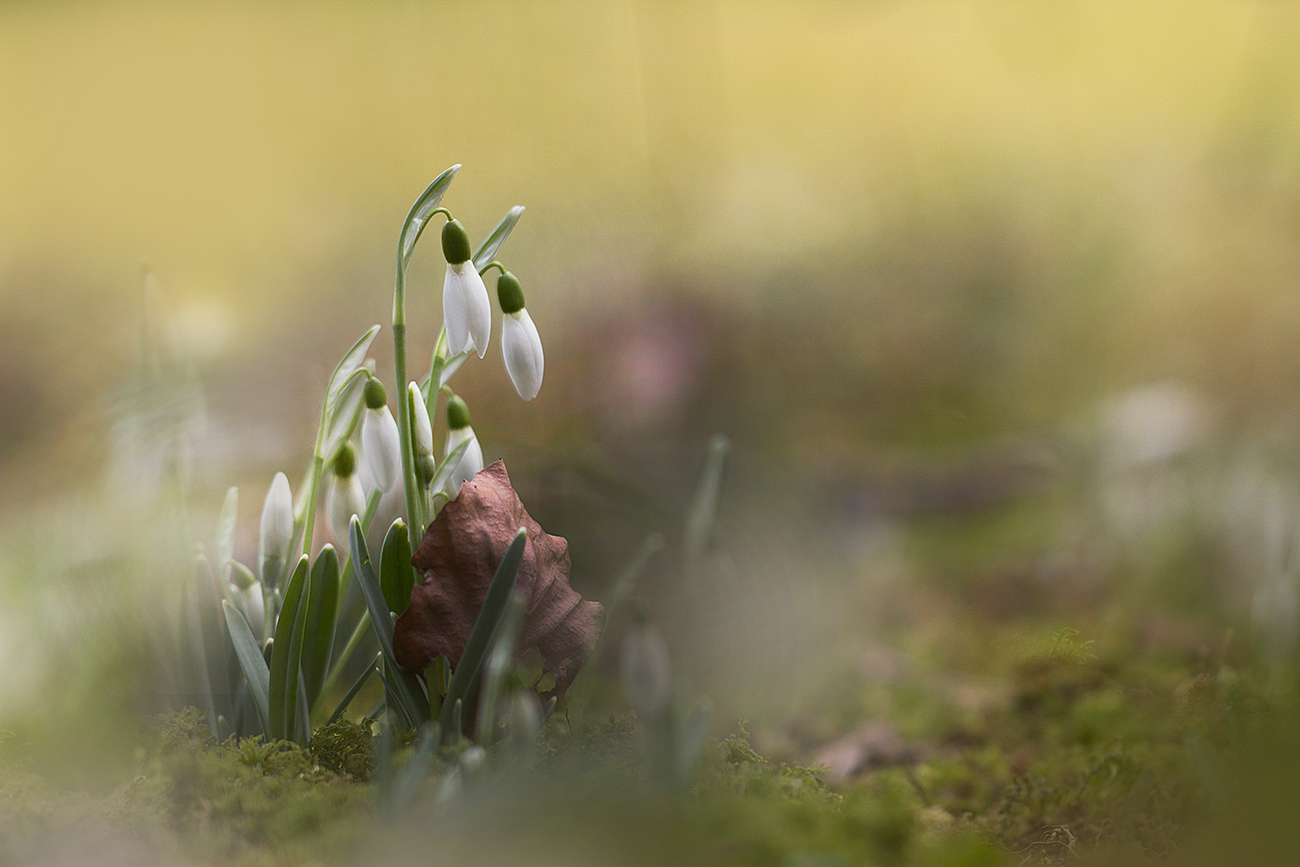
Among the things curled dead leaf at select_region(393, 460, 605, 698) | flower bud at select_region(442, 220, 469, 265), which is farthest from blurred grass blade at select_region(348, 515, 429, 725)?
flower bud at select_region(442, 220, 469, 265)

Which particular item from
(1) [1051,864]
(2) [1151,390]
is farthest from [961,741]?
(2) [1151,390]

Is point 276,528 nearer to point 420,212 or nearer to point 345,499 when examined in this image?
point 345,499

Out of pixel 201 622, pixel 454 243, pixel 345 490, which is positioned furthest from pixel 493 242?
pixel 201 622

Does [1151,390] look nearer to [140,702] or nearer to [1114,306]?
[1114,306]

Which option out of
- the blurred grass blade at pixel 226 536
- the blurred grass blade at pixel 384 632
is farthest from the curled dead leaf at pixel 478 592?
the blurred grass blade at pixel 226 536

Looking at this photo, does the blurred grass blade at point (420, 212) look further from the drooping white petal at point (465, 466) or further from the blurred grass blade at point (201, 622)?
the blurred grass blade at point (201, 622)

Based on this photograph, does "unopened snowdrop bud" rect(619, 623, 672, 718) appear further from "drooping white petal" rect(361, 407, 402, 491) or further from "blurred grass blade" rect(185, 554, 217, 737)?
"blurred grass blade" rect(185, 554, 217, 737)

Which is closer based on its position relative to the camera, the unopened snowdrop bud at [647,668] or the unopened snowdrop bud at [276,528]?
the unopened snowdrop bud at [647,668]
